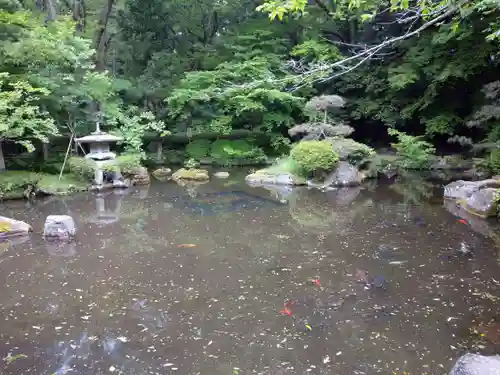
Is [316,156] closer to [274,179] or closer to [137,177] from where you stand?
[274,179]

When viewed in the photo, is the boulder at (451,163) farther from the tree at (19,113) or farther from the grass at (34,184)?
the tree at (19,113)

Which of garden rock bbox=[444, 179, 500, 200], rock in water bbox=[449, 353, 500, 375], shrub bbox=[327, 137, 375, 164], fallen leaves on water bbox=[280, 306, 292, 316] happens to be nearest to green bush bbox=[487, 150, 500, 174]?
garden rock bbox=[444, 179, 500, 200]

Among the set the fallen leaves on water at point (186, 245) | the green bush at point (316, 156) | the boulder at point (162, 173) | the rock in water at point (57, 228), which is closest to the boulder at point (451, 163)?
the green bush at point (316, 156)

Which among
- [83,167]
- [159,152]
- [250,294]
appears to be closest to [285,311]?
[250,294]

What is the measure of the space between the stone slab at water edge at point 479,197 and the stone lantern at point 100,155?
8483mm

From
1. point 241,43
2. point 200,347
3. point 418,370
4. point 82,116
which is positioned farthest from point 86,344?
point 241,43

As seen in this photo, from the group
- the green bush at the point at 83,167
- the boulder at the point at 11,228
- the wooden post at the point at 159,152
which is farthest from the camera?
the wooden post at the point at 159,152

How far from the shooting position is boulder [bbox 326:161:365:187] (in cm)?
1164

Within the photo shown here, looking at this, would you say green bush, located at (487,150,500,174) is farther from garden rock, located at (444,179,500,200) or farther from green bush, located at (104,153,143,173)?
green bush, located at (104,153,143,173)

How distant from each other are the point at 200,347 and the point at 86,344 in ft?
3.53

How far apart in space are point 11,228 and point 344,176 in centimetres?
820

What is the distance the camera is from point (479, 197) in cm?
844

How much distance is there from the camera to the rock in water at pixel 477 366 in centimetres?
281

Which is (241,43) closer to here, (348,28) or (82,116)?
(348,28)
